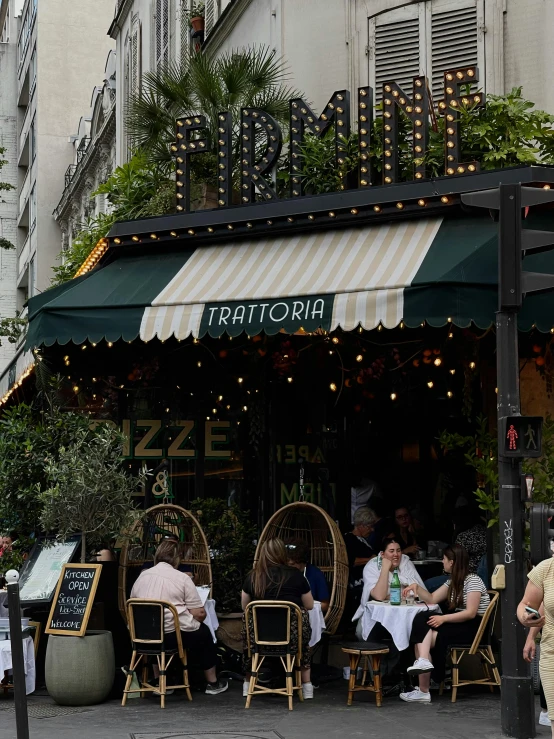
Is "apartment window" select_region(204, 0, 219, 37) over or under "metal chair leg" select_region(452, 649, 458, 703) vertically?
over

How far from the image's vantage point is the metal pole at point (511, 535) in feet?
26.3

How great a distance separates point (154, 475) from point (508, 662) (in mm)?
5995

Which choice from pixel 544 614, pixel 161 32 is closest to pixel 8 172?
pixel 161 32

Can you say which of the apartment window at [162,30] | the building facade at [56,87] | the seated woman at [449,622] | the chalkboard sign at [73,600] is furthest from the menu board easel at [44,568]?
the building facade at [56,87]

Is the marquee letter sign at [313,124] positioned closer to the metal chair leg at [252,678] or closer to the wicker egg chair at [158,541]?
the wicker egg chair at [158,541]

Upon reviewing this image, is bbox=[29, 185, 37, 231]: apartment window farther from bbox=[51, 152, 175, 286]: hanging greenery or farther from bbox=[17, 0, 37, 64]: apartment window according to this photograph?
bbox=[51, 152, 175, 286]: hanging greenery

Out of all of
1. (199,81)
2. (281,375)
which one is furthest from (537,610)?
(199,81)

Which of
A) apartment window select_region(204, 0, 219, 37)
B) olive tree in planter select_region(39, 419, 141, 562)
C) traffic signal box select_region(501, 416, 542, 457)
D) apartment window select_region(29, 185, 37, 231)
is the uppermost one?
apartment window select_region(29, 185, 37, 231)

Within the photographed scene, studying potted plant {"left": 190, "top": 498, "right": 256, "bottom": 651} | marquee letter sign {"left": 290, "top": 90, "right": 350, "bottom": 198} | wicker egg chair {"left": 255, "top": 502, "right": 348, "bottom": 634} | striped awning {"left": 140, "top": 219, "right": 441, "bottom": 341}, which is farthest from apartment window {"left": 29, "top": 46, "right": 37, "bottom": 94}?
wicker egg chair {"left": 255, "top": 502, "right": 348, "bottom": 634}

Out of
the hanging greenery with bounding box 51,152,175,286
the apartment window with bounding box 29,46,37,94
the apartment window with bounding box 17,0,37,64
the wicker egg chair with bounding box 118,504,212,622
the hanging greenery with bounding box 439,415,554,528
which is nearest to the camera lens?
the hanging greenery with bounding box 439,415,554,528

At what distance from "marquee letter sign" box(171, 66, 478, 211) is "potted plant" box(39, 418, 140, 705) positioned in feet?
9.50

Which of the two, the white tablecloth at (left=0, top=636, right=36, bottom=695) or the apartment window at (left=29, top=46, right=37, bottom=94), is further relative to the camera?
the apartment window at (left=29, top=46, right=37, bottom=94)

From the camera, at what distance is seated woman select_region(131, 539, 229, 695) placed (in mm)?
9703

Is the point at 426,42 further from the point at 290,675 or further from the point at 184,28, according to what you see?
the point at 290,675
